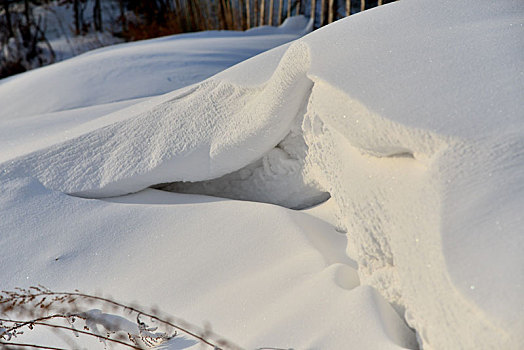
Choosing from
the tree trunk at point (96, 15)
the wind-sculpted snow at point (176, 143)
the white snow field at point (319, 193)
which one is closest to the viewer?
the white snow field at point (319, 193)

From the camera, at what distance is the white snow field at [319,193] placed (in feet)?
3.10

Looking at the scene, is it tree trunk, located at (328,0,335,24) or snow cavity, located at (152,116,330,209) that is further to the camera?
tree trunk, located at (328,0,335,24)

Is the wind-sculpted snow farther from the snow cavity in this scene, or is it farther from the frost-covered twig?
the frost-covered twig

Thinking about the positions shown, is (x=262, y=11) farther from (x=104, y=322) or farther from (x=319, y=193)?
(x=104, y=322)

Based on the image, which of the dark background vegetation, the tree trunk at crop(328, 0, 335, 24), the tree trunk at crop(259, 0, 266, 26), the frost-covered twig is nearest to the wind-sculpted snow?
the frost-covered twig

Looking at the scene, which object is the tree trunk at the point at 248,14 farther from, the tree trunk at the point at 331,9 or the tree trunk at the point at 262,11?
the tree trunk at the point at 331,9

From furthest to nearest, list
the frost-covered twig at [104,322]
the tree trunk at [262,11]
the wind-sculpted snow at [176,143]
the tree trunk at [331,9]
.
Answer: the tree trunk at [262,11]
the tree trunk at [331,9]
the wind-sculpted snow at [176,143]
the frost-covered twig at [104,322]

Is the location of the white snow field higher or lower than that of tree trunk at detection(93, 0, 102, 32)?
higher

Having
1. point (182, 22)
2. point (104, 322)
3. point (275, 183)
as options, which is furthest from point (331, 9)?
point (104, 322)

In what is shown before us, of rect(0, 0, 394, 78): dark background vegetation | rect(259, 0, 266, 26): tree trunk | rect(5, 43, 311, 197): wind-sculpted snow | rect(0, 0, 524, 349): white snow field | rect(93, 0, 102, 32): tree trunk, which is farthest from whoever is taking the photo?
rect(93, 0, 102, 32): tree trunk

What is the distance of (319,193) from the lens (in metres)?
1.66

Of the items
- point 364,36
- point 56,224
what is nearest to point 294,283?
point 364,36

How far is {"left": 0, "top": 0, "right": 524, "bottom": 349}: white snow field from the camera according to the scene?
0.94m

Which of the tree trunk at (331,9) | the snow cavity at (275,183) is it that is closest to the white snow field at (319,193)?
the snow cavity at (275,183)
